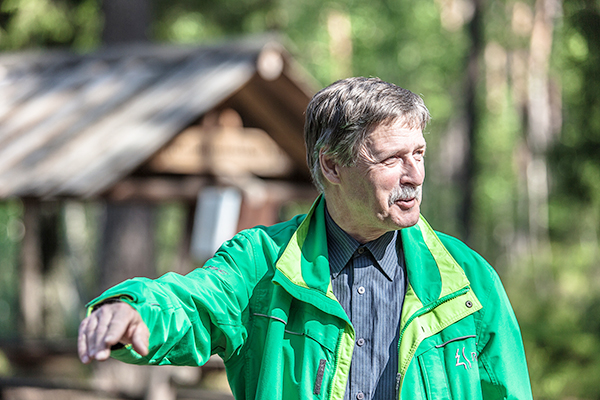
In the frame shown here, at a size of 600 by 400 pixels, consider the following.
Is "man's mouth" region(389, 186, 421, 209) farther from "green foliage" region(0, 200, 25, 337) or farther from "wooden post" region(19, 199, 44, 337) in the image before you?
"green foliage" region(0, 200, 25, 337)

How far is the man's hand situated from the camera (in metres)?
1.63

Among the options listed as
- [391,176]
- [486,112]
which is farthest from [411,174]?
[486,112]

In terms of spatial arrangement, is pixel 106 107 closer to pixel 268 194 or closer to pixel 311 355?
pixel 268 194

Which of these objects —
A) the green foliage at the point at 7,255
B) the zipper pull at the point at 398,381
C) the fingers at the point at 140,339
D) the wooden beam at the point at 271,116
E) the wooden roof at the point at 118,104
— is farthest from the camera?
the green foliage at the point at 7,255

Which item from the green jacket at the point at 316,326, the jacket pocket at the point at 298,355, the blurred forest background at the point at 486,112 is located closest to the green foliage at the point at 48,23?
the blurred forest background at the point at 486,112

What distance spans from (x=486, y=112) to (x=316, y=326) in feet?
101

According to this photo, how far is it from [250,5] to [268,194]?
9193 mm

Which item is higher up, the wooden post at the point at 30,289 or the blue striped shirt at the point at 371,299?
the wooden post at the point at 30,289

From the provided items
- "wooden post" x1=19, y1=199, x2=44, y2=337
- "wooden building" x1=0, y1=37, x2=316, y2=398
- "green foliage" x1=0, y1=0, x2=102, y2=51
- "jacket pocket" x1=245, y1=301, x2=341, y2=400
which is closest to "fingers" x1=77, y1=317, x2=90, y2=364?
"jacket pocket" x1=245, y1=301, x2=341, y2=400

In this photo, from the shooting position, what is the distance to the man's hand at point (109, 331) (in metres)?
1.63

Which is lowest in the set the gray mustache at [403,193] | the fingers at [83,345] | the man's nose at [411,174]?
the fingers at [83,345]

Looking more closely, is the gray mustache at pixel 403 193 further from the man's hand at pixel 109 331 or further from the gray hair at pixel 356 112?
the man's hand at pixel 109 331

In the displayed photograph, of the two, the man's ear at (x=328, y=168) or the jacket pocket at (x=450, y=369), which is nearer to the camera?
the jacket pocket at (x=450, y=369)

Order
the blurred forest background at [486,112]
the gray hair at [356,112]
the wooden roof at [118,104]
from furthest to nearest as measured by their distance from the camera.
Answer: the blurred forest background at [486,112]
the wooden roof at [118,104]
the gray hair at [356,112]
